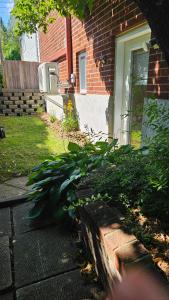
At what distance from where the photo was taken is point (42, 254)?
87.0 inches

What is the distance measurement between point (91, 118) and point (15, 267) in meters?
4.25

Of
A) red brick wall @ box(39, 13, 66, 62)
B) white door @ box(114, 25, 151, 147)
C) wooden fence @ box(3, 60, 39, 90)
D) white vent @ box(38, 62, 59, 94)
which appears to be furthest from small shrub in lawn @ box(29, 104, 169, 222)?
wooden fence @ box(3, 60, 39, 90)

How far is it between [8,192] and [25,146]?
245 centimetres

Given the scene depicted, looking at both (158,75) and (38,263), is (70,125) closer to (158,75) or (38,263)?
(158,75)

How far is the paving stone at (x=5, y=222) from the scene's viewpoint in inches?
103

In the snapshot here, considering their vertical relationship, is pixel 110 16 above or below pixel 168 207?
above

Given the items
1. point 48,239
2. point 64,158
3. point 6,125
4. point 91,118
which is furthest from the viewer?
point 6,125

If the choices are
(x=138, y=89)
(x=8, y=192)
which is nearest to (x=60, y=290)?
(x=8, y=192)

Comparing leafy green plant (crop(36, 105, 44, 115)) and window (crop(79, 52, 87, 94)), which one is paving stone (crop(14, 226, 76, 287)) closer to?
window (crop(79, 52, 87, 94))

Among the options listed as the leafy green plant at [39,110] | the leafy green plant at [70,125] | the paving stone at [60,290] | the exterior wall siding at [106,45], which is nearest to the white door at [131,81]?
the exterior wall siding at [106,45]

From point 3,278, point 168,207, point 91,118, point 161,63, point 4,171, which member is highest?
point 161,63

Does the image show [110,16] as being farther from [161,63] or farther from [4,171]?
[4,171]

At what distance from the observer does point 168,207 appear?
1667 millimetres

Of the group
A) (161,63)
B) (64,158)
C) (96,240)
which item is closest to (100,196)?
(96,240)
